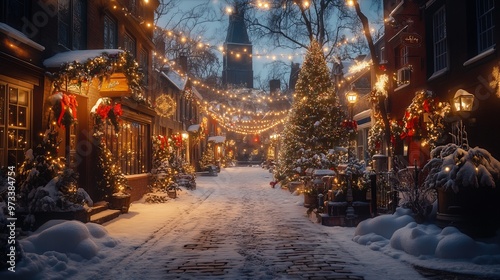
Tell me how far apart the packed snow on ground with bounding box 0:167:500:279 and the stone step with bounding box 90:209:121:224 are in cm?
161

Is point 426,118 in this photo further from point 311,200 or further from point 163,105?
point 163,105

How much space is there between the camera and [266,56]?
27.1m

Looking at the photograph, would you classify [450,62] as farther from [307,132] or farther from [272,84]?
[272,84]

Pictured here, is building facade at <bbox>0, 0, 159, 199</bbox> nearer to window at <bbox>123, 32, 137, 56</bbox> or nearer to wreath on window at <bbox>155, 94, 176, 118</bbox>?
window at <bbox>123, 32, 137, 56</bbox>

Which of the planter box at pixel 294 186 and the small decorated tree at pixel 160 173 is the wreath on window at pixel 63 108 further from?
the planter box at pixel 294 186

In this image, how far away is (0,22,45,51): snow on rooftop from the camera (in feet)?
30.7

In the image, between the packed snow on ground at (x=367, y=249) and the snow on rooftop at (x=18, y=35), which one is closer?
the packed snow on ground at (x=367, y=249)

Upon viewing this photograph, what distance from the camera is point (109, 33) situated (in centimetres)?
1620

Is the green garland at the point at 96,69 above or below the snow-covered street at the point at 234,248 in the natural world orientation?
above

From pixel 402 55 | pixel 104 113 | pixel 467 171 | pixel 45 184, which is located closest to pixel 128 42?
pixel 104 113

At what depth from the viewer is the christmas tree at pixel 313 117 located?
20625mm

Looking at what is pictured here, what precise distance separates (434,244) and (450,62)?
7132 mm

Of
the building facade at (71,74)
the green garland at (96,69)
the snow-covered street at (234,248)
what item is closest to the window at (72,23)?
the building facade at (71,74)

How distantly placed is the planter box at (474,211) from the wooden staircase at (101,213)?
796 cm
